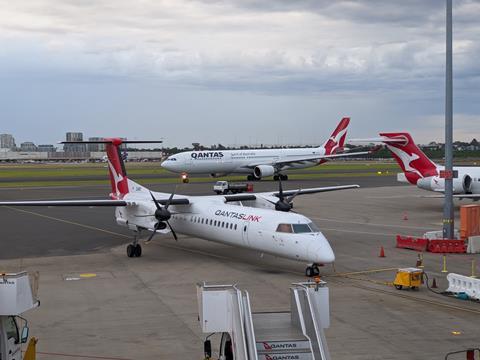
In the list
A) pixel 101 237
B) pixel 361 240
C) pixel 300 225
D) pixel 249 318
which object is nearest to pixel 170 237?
pixel 101 237

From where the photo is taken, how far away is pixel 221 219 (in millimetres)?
25953

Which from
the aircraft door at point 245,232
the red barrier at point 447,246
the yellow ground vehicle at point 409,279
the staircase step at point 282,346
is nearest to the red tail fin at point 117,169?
the aircraft door at point 245,232

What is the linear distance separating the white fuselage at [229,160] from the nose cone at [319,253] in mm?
48213

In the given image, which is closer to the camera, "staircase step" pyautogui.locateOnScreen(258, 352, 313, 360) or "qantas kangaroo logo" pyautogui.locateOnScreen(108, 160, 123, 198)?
"staircase step" pyautogui.locateOnScreen(258, 352, 313, 360)

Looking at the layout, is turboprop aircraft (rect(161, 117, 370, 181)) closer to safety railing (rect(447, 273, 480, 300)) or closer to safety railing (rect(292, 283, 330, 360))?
safety railing (rect(447, 273, 480, 300))

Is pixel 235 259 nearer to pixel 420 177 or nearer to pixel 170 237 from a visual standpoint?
pixel 170 237

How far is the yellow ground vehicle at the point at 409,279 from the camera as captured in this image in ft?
67.7

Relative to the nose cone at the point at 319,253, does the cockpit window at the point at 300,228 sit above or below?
above

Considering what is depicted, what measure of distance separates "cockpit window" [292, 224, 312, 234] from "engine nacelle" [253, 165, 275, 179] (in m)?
48.6

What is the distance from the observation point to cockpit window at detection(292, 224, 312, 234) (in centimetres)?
2230

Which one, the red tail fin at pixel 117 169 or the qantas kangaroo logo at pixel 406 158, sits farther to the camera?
the qantas kangaroo logo at pixel 406 158

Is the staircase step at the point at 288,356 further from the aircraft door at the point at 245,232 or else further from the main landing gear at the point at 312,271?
the aircraft door at the point at 245,232

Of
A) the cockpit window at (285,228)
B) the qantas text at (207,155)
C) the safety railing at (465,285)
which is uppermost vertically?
the qantas text at (207,155)

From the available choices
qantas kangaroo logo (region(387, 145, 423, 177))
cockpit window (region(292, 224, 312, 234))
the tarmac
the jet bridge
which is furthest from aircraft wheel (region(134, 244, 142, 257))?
qantas kangaroo logo (region(387, 145, 423, 177))
